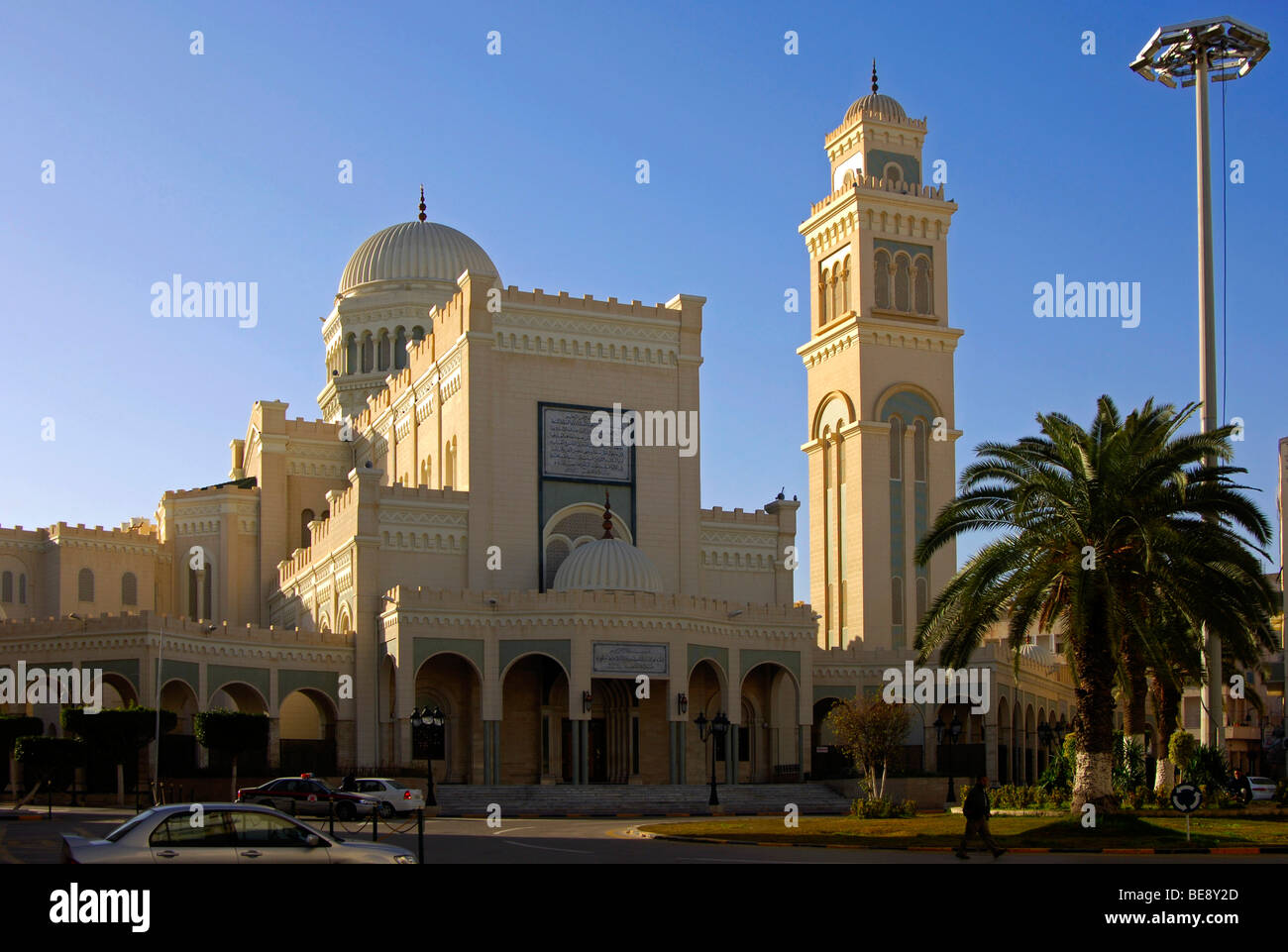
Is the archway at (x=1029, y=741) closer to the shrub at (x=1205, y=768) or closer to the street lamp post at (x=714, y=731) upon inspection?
the street lamp post at (x=714, y=731)

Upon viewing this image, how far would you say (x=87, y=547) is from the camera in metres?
69.2

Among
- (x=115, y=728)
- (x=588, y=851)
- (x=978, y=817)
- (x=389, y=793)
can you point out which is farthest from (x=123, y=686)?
(x=978, y=817)

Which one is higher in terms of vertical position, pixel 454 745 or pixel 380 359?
pixel 380 359

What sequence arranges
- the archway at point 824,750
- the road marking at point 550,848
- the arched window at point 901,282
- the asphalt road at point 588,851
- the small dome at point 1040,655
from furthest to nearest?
the small dome at point 1040,655
the arched window at point 901,282
the archway at point 824,750
the road marking at point 550,848
the asphalt road at point 588,851

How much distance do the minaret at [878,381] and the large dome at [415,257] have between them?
52.1ft

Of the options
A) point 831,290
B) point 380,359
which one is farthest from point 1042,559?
point 380,359

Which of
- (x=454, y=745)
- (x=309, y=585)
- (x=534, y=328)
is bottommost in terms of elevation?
(x=454, y=745)

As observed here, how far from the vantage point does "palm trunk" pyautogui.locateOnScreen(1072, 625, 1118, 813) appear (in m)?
31.7

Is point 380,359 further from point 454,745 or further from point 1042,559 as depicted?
point 1042,559

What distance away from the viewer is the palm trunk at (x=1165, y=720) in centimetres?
3575

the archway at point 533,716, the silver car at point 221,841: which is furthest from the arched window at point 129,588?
the silver car at point 221,841

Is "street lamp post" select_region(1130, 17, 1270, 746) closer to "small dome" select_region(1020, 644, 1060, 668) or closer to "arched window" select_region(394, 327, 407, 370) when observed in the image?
"small dome" select_region(1020, 644, 1060, 668)
